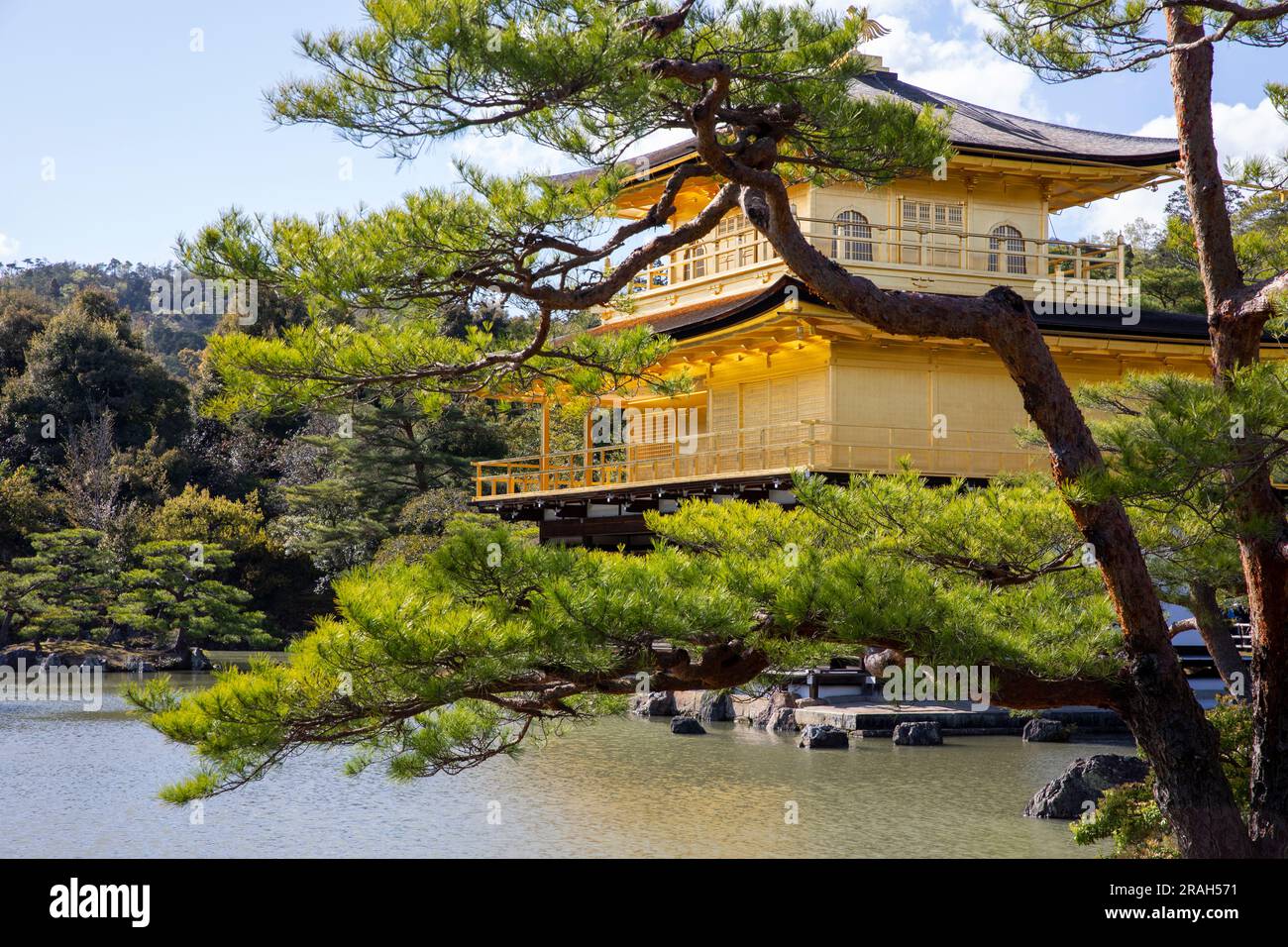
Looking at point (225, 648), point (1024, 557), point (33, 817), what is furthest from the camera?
point (225, 648)

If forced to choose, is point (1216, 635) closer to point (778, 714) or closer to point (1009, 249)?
point (778, 714)

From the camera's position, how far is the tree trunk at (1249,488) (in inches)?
208

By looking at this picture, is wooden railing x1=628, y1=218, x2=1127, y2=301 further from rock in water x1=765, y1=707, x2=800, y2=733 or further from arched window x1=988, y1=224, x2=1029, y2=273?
rock in water x1=765, y1=707, x2=800, y2=733

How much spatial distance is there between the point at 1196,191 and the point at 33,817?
9.02 metres

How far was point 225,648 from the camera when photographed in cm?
2741

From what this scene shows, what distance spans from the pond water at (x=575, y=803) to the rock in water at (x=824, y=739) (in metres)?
0.18

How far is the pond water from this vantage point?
8633mm

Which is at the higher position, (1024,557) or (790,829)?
(1024,557)

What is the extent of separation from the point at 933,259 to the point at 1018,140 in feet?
6.67

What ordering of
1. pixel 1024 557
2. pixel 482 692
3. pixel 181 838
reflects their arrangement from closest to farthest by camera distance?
pixel 482 692, pixel 1024 557, pixel 181 838

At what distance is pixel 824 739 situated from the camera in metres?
13.9

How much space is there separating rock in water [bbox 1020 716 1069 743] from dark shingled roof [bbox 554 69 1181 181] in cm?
707

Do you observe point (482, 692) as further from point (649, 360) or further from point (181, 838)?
point (181, 838)
